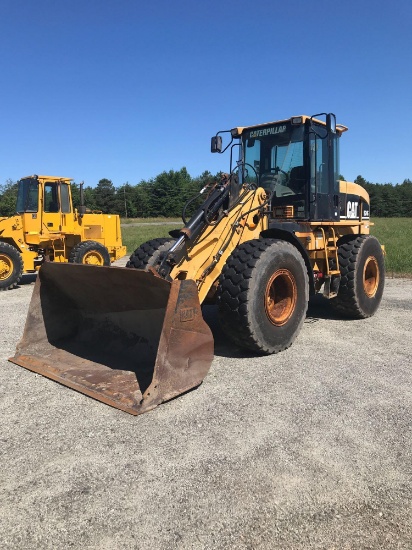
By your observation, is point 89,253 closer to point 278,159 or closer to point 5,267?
point 5,267

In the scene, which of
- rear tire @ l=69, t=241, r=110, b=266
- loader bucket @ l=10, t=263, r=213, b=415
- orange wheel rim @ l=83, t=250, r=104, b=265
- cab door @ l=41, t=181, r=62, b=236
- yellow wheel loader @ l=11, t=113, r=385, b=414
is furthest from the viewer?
orange wheel rim @ l=83, t=250, r=104, b=265

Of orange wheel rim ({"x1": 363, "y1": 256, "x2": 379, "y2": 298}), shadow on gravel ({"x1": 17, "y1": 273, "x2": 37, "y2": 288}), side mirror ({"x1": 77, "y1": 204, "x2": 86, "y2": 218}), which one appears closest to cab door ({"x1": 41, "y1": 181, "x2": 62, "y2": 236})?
side mirror ({"x1": 77, "y1": 204, "x2": 86, "y2": 218})

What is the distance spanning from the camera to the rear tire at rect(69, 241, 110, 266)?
11516 mm

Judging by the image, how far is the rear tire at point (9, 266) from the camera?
1067 centimetres

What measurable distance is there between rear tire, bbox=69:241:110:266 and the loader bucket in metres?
6.39

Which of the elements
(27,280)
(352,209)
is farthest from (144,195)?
(352,209)

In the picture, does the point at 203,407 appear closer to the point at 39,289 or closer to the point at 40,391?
the point at 40,391

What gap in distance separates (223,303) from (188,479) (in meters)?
2.20

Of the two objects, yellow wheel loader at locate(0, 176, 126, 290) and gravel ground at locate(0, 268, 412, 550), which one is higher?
yellow wheel loader at locate(0, 176, 126, 290)

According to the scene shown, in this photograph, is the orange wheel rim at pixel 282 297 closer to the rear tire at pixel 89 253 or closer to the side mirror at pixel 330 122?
the side mirror at pixel 330 122

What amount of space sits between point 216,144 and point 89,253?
6.58 metres

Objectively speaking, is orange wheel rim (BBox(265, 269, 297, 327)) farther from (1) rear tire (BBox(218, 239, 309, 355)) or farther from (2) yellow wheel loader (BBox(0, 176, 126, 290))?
(2) yellow wheel loader (BBox(0, 176, 126, 290))

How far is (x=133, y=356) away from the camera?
4.66 meters

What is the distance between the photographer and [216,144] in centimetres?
644
